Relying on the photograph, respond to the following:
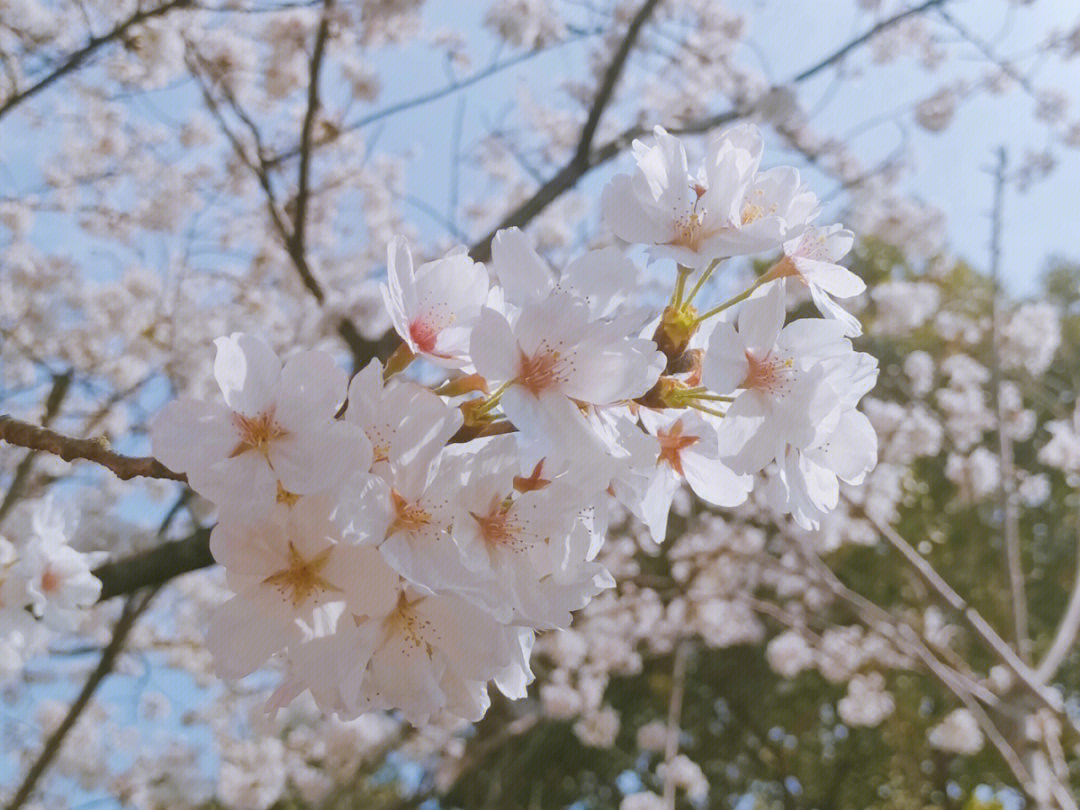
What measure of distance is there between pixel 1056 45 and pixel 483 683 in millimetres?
→ 4481

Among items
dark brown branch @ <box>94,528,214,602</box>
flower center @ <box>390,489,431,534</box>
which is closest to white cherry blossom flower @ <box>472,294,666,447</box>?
flower center @ <box>390,489,431,534</box>

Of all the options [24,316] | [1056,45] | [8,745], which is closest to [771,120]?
[1056,45]

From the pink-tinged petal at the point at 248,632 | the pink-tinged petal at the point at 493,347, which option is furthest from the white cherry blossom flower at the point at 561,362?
the pink-tinged petal at the point at 248,632

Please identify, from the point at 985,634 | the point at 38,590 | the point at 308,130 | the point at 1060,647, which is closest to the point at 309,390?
the point at 38,590

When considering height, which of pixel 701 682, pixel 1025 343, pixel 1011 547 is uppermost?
pixel 1011 547

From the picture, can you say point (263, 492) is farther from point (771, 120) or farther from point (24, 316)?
point (24, 316)

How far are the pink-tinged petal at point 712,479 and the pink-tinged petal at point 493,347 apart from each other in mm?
241

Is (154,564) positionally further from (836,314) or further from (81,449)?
(836,314)

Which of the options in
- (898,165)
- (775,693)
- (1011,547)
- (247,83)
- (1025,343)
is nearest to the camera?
(1011,547)

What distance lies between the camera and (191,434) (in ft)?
1.98

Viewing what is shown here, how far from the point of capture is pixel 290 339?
386cm

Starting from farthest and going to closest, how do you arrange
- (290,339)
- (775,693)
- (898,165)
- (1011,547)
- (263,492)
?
(775,693)
(898,165)
(290,339)
(1011,547)
(263,492)

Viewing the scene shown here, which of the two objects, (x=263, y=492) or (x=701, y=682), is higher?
(x=263, y=492)

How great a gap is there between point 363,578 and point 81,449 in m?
0.26
